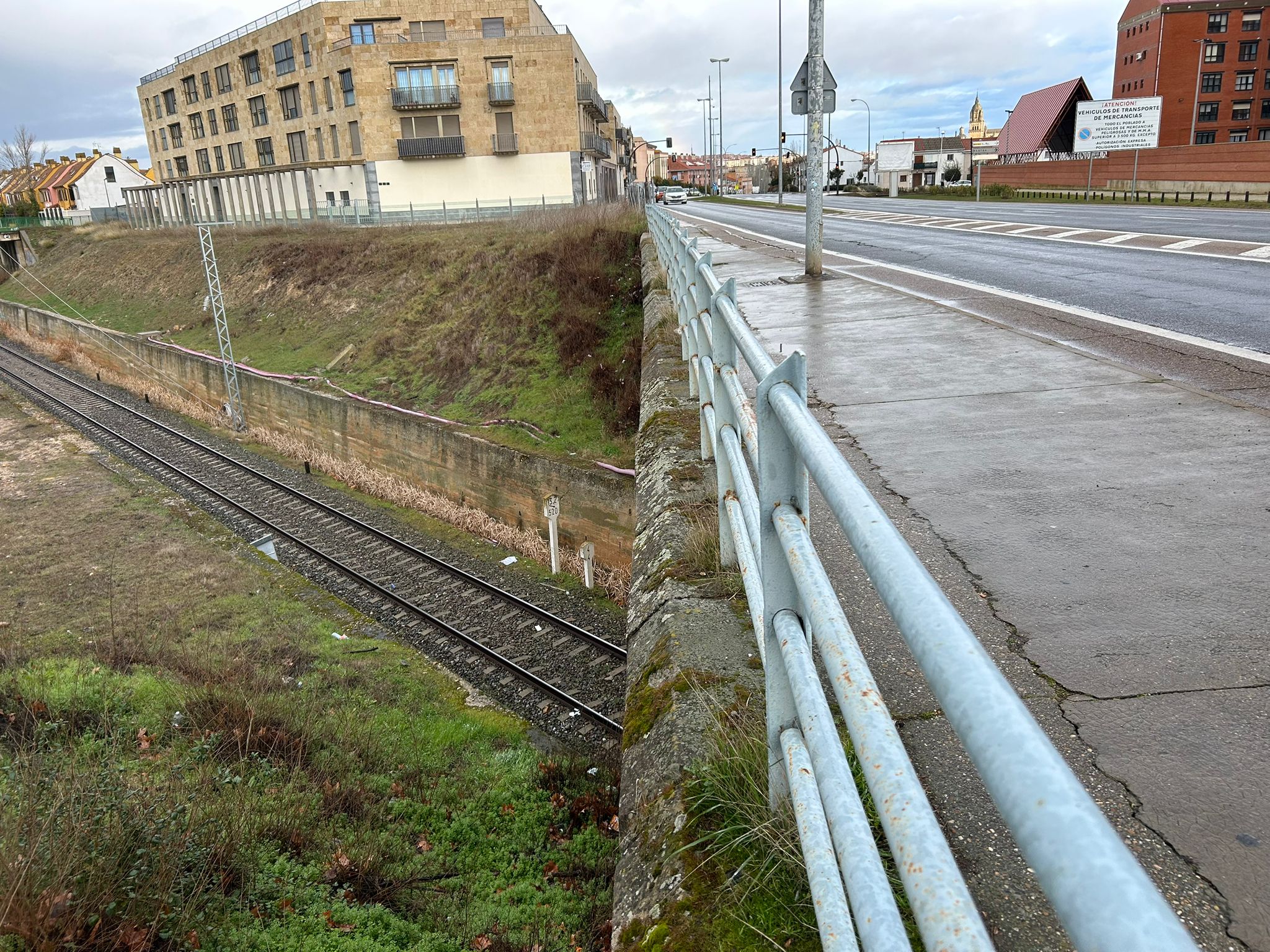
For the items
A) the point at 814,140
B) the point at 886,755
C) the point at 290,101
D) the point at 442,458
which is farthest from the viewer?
the point at 290,101

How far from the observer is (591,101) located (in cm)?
5788

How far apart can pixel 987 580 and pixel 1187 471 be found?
1852 mm

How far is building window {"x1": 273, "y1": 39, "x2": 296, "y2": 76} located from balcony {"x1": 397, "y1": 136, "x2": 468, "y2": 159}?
11.5m

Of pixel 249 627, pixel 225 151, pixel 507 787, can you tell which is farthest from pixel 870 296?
pixel 225 151

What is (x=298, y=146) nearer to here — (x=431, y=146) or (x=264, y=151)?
(x=264, y=151)

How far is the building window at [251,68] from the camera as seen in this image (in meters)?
60.4

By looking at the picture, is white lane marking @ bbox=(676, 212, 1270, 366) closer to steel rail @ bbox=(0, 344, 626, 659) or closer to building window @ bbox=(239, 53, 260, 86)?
steel rail @ bbox=(0, 344, 626, 659)

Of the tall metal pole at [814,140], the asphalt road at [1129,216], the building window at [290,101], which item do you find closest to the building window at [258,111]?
the building window at [290,101]

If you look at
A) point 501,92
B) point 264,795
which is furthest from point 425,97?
point 264,795

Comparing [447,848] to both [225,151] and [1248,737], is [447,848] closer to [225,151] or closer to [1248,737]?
[1248,737]

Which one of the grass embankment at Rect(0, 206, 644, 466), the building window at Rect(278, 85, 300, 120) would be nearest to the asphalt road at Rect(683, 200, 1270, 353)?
the grass embankment at Rect(0, 206, 644, 466)

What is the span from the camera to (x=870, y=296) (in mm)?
12648

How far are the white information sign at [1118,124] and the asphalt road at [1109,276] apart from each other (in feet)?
132

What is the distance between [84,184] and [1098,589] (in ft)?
397
